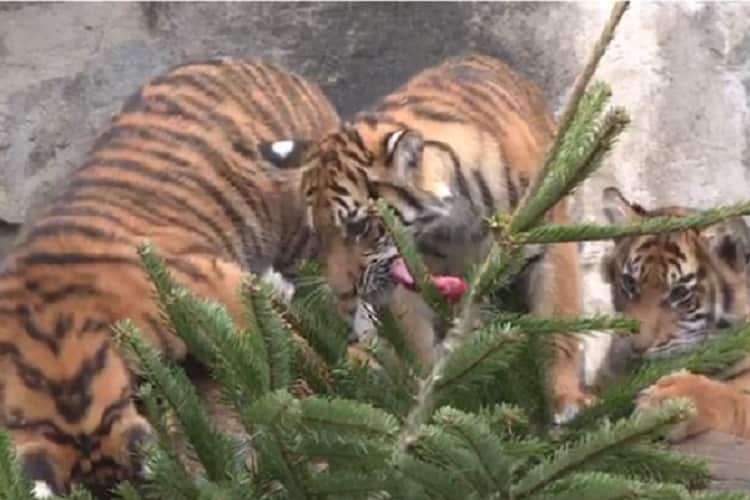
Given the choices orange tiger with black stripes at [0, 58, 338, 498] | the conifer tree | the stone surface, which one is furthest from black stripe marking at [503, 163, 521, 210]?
the conifer tree

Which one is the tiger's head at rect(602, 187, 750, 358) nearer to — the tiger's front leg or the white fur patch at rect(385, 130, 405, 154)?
the tiger's front leg

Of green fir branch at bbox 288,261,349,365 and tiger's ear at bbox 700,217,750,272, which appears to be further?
tiger's ear at bbox 700,217,750,272

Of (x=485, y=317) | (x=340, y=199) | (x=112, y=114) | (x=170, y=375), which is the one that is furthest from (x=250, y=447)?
(x=112, y=114)

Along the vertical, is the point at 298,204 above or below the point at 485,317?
below

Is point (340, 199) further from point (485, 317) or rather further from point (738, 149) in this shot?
point (485, 317)

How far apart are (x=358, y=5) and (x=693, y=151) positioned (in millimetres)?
1129

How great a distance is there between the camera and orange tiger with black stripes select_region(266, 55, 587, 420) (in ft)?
15.2

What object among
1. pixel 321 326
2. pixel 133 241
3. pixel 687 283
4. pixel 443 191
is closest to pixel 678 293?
pixel 687 283

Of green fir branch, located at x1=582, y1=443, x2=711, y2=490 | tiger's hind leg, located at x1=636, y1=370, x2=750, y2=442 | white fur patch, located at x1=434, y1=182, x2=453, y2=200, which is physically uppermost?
green fir branch, located at x1=582, y1=443, x2=711, y2=490

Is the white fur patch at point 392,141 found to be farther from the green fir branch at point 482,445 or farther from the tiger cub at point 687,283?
the green fir branch at point 482,445

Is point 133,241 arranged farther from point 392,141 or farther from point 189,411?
point 189,411

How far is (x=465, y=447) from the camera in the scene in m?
2.10

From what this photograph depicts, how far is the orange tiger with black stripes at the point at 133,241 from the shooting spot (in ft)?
13.4

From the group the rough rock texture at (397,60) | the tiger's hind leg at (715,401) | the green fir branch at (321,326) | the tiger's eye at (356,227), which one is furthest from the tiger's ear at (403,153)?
the green fir branch at (321,326)
